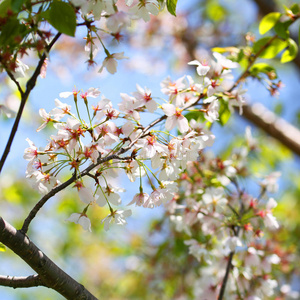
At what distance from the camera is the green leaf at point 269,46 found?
140 centimetres

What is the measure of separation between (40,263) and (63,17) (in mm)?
507

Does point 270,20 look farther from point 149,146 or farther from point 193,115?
point 149,146

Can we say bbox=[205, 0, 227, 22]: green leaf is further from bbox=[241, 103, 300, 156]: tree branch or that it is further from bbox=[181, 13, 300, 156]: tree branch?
bbox=[241, 103, 300, 156]: tree branch

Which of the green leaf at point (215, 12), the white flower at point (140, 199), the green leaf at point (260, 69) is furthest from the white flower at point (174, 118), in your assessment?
the green leaf at point (215, 12)

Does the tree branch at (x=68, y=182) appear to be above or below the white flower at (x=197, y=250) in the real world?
below

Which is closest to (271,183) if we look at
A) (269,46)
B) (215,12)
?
(269,46)

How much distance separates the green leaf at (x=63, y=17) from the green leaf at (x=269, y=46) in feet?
2.73

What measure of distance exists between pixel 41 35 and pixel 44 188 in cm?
34

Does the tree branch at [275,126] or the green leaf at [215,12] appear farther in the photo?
the green leaf at [215,12]

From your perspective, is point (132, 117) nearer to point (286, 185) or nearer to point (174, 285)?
point (174, 285)

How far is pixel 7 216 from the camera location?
122 inches

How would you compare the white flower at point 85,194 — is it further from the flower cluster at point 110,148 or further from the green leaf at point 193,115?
the green leaf at point 193,115

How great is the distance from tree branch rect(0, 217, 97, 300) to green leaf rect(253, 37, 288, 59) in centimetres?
98

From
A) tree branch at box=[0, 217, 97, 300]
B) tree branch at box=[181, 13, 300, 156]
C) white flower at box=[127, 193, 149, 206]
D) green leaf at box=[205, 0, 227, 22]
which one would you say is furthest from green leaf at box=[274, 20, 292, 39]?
green leaf at box=[205, 0, 227, 22]
